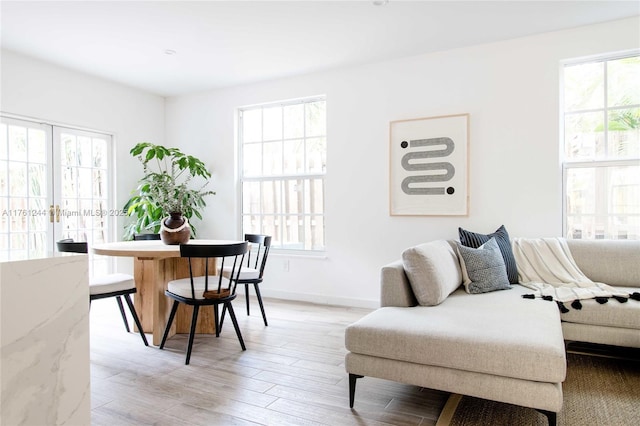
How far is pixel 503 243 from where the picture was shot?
3.19m

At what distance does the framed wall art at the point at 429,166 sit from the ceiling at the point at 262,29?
2.41 ft

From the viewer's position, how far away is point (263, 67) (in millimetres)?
4293

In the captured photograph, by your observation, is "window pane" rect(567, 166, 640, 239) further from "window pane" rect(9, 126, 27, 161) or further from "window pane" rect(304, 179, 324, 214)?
"window pane" rect(9, 126, 27, 161)

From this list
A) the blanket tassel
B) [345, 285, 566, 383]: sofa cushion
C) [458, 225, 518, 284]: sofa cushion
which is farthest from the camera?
[458, 225, 518, 284]: sofa cushion

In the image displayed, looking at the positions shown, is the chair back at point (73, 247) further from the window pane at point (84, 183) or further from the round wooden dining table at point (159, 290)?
the window pane at point (84, 183)

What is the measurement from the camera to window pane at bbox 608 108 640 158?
10.8ft

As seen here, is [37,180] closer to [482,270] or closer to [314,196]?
[314,196]

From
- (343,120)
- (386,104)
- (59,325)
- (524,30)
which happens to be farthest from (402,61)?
(59,325)

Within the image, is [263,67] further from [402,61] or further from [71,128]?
[71,128]

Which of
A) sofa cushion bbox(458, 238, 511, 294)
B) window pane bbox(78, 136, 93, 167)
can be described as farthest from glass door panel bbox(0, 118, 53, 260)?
sofa cushion bbox(458, 238, 511, 294)

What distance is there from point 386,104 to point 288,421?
3137 mm

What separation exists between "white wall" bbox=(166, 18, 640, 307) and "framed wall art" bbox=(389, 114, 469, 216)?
0.26ft

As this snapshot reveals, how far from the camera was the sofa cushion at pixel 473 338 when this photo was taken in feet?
5.67

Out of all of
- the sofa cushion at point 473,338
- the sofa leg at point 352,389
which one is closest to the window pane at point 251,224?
the sofa cushion at point 473,338
